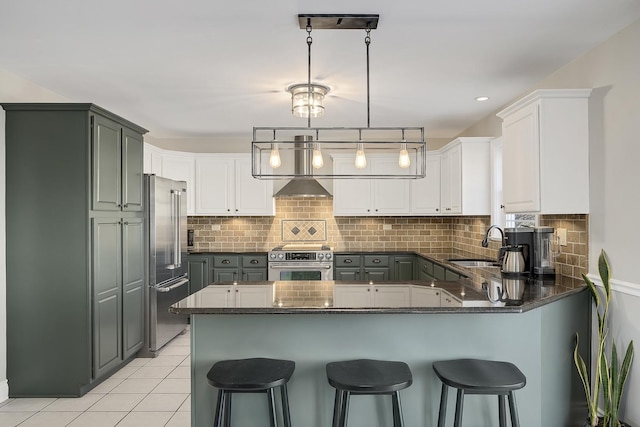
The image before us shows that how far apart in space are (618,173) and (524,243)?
0.91 metres

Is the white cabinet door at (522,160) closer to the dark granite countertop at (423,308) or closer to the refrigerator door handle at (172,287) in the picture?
the dark granite countertop at (423,308)

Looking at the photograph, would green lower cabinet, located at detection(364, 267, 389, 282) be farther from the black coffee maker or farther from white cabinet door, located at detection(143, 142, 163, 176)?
white cabinet door, located at detection(143, 142, 163, 176)

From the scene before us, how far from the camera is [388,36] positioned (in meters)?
2.80

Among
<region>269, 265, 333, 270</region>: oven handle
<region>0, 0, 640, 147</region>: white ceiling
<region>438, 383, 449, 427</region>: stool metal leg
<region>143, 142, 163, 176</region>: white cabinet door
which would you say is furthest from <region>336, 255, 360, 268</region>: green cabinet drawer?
<region>438, 383, 449, 427</region>: stool metal leg

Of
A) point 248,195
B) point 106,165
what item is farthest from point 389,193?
point 106,165

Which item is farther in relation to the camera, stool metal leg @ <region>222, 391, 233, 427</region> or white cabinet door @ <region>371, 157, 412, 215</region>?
white cabinet door @ <region>371, 157, 412, 215</region>

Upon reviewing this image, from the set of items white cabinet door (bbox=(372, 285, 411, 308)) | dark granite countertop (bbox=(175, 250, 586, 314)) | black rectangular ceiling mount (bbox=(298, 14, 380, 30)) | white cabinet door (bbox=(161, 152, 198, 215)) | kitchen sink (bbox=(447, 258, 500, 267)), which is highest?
black rectangular ceiling mount (bbox=(298, 14, 380, 30))

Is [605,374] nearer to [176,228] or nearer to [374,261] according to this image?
[374,261]

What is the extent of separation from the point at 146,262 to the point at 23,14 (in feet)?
8.05

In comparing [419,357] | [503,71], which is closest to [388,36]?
[503,71]

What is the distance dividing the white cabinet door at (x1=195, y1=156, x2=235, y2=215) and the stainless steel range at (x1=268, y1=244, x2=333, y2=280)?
0.94 m

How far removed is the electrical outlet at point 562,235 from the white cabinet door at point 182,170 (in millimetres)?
4372

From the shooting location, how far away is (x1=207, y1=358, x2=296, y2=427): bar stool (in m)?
2.06

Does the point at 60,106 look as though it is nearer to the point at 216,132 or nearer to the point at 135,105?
the point at 135,105
